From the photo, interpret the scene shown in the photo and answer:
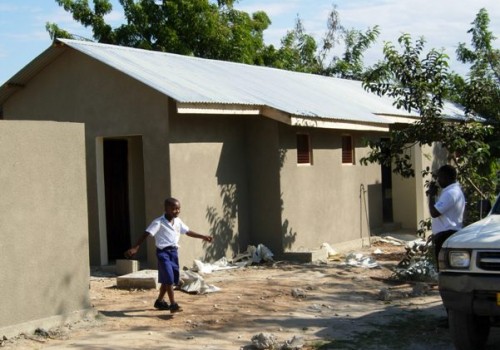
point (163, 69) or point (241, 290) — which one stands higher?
point (163, 69)

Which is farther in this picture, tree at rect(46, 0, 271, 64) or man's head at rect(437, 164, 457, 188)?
tree at rect(46, 0, 271, 64)

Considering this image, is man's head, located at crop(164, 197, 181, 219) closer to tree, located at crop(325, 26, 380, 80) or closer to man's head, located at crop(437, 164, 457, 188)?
man's head, located at crop(437, 164, 457, 188)

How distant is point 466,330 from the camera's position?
6531 millimetres

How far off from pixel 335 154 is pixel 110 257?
210 inches

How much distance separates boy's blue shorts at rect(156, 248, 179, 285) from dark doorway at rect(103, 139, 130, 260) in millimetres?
4853

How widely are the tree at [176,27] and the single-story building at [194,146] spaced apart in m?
8.94

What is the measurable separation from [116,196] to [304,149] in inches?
153

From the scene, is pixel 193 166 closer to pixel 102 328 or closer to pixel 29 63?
pixel 29 63

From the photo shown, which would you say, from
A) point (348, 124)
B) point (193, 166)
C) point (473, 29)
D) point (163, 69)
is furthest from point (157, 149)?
point (473, 29)

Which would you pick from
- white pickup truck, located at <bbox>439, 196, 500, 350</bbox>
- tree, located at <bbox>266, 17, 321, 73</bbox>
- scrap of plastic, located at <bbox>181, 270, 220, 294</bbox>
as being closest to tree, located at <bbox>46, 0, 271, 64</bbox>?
tree, located at <bbox>266, 17, 321, 73</bbox>

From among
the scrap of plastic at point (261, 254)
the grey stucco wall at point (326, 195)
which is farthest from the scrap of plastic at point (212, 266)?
the grey stucco wall at point (326, 195)

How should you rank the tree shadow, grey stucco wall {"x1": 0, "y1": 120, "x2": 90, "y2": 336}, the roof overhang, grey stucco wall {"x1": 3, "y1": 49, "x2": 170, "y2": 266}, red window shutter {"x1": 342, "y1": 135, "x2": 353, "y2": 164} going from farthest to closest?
red window shutter {"x1": 342, "y1": 135, "x2": 353, "y2": 164} < the tree shadow < grey stucco wall {"x1": 3, "y1": 49, "x2": 170, "y2": 266} < the roof overhang < grey stucco wall {"x1": 0, "y1": 120, "x2": 90, "y2": 336}

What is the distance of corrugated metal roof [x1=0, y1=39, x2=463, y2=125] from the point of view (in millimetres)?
12336

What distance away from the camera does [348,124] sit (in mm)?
14508
